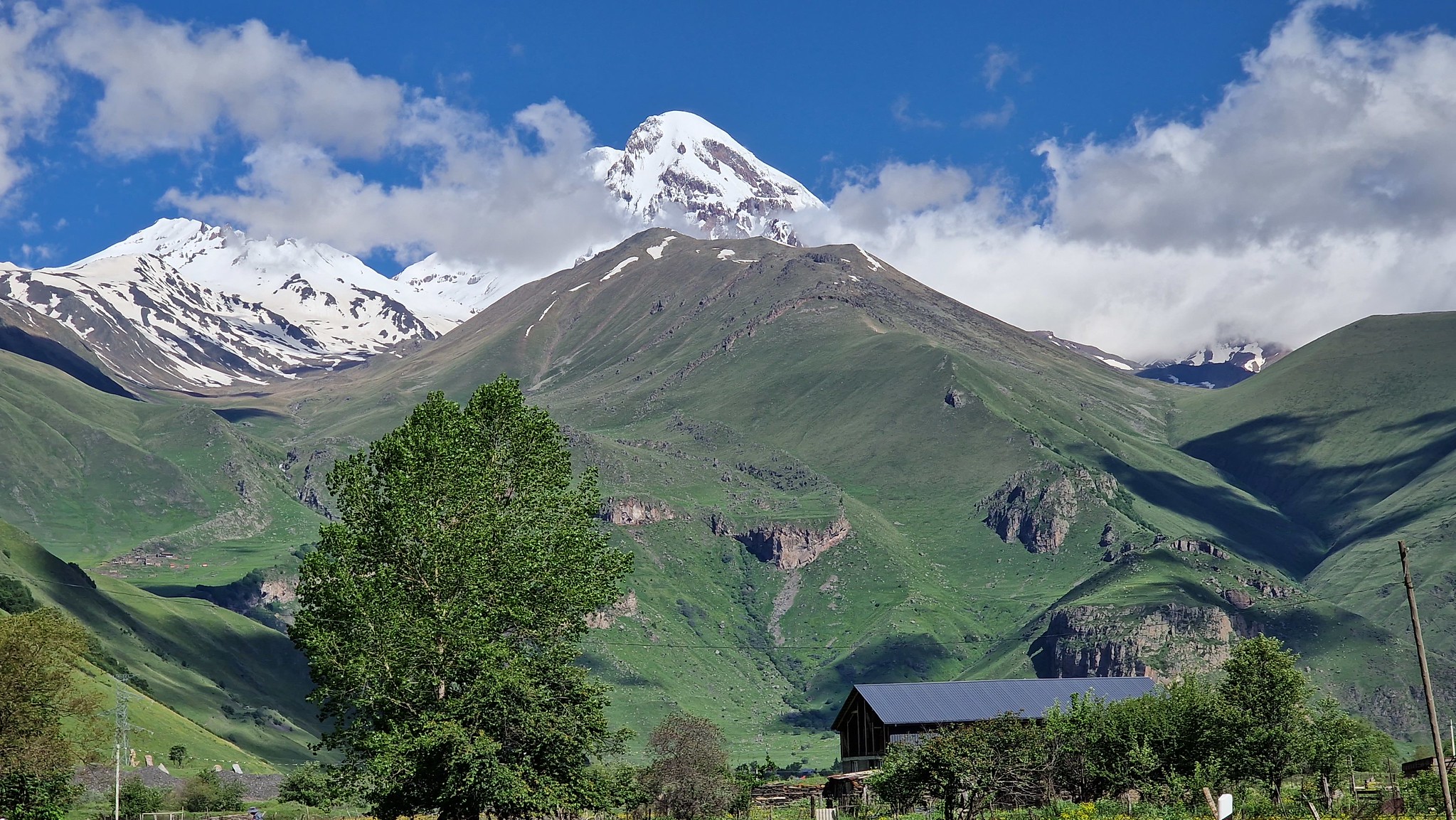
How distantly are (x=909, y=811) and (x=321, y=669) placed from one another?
45757 millimetres

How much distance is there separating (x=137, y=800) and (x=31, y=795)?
3989 cm

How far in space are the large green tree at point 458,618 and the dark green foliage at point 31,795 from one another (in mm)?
26933

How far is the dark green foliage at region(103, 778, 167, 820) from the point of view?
113375 millimetres

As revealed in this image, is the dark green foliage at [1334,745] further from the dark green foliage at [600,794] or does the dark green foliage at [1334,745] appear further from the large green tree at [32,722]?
the large green tree at [32,722]

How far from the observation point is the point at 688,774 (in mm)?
93312

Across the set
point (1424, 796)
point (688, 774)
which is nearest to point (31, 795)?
point (688, 774)

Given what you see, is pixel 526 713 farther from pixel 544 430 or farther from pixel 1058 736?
pixel 1058 736

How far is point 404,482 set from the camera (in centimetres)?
5956

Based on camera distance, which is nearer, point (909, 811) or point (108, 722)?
point (909, 811)

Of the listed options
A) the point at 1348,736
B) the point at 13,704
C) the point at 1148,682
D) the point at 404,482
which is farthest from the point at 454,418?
the point at 1148,682

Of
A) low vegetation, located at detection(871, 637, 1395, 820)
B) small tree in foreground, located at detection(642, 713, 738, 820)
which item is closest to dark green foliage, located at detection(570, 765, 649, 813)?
low vegetation, located at detection(871, 637, 1395, 820)

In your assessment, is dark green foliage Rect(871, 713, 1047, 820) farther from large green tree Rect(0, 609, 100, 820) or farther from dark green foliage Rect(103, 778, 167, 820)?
dark green foliage Rect(103, 778, 167, 820)

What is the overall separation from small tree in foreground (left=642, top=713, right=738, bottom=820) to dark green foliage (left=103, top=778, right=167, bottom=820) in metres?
43.4

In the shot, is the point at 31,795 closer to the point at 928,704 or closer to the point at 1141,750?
the point at 1141,750
